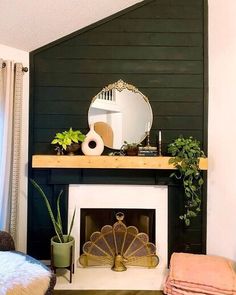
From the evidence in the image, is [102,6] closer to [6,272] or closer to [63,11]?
[63,11]

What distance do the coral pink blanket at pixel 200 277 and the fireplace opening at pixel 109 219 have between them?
0.47 metres

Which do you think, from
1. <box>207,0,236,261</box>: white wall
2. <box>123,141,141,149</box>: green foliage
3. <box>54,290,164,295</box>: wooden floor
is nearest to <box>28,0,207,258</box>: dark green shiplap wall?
<box>207,0,236,261</box>: white wall

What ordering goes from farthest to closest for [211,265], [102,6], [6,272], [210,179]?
[210,179]
[102,6]
[211,265]
[6,272]

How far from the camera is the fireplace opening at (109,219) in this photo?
281 cm

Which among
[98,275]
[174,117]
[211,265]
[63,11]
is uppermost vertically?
[63,11]

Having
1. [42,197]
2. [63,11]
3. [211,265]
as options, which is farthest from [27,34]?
[211,265]

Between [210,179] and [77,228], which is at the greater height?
[210,179]

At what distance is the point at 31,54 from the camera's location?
8.96 ft

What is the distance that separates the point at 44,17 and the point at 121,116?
1103mm

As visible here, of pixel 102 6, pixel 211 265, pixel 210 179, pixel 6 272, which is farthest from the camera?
pixel 210 179

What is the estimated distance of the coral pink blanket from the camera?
2.12 metres

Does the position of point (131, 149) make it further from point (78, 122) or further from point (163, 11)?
point (163, 11)

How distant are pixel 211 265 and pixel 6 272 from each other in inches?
63.7

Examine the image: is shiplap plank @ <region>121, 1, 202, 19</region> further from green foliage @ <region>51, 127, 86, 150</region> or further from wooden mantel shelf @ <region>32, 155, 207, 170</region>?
wooden mantel shelf @ <region>32, 155, 207, 170</region>
